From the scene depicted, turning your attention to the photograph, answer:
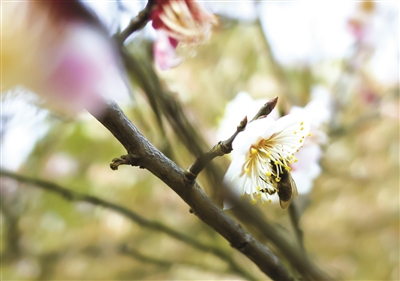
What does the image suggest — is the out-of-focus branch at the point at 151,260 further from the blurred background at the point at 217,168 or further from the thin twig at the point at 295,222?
the thin twig at the point at 295,222

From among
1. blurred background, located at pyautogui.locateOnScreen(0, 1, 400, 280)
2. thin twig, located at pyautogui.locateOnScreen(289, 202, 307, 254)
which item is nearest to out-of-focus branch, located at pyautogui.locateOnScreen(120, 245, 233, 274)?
blurred background, located at pyautogui.locateOnScreen(0, 1, 400, 280)

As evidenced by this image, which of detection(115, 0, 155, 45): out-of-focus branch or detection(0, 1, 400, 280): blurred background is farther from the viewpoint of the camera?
detection(0, 1, 400, 280): blurred background

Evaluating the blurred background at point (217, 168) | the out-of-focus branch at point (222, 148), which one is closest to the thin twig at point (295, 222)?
the blurred background at point (217, 168)

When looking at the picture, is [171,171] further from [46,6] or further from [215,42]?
[215,42]

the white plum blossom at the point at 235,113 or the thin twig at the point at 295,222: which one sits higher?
the white plum blossom at the point at 235,113

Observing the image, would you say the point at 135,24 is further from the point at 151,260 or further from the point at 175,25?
the point at 151,260

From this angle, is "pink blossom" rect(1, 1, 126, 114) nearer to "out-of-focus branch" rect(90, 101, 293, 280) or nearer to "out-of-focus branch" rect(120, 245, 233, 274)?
"out-of-focus branch" rect(90, 101, 293, 280)
